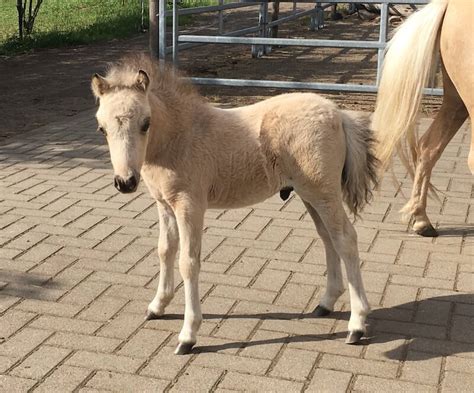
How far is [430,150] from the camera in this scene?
205 inches

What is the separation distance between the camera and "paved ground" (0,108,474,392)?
337 centimetres

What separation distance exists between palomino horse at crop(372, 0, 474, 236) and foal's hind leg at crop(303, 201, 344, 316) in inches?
39.2

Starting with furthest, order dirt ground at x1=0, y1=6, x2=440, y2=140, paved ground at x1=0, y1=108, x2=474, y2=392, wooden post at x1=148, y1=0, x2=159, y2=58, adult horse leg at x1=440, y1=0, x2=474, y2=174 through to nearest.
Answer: wooden post at x1=148, y1=0, x2=159, y2=58 < dirt ground at x1=0, y1=6, x2=440, y2=140 < adult horse leg at x1=440, y1=0, x2=474, y2=174 < paved ground at x1=0, y1=108, x2=474, y2=392

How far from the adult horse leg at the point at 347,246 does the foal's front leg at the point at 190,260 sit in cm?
56

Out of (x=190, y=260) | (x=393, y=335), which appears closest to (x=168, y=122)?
(x=190, y=260)

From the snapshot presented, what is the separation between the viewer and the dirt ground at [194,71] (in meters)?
9.49

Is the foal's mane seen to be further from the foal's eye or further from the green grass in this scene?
the green grass

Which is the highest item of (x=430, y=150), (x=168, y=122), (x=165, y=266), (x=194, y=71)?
(x=168, y=122)

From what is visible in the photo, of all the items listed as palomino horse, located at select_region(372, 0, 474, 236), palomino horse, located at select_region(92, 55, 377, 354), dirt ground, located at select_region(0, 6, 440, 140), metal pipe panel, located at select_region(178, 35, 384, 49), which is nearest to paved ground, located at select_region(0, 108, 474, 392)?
palomino horse, located at select_region(92, 55, 377, 354)

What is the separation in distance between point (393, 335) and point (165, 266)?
121cm

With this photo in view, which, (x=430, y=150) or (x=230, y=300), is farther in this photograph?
(x=430, y=150)

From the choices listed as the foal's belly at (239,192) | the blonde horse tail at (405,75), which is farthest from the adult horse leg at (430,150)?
the foal's belly at (239,192)

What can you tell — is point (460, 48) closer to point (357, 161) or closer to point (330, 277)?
point (357, 161)

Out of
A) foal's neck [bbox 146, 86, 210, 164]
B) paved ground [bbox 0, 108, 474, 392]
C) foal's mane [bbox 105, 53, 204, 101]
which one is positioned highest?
foal's mane [bbox 105, 53, 204, 101]
